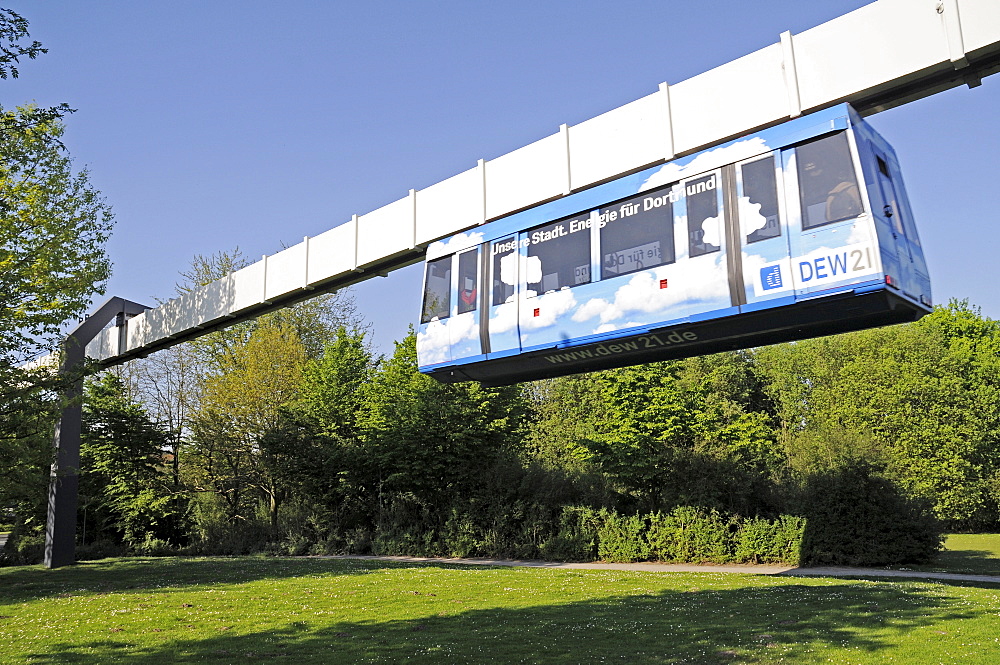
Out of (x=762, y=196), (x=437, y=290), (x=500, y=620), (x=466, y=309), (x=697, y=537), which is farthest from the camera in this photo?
(x=697, y=537)

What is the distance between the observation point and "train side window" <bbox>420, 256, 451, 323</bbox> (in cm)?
1593

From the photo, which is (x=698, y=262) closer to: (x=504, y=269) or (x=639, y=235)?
(x=639, y=235)

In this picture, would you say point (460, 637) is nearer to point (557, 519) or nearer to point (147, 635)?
point (147, 635)

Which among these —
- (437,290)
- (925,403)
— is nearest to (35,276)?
(437,290)

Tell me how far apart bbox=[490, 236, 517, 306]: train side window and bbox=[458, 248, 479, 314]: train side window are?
437 mm

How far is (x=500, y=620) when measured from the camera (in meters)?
13.9

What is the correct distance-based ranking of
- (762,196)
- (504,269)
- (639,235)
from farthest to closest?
(504,269) < (639,235) < (762,196)

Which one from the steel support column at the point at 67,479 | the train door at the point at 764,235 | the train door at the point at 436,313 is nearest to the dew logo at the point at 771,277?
the train door at the point at 764,235

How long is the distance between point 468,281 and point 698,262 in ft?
16.4

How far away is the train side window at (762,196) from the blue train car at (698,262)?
18 mm

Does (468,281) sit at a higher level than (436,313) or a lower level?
higher

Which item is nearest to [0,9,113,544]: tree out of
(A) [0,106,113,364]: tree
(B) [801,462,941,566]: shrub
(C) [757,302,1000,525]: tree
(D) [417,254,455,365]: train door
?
(A) [0,106,113,364]: tree

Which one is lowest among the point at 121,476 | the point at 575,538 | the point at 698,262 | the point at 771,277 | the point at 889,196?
the point at 575,538

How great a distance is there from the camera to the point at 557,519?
2916 centimetres
